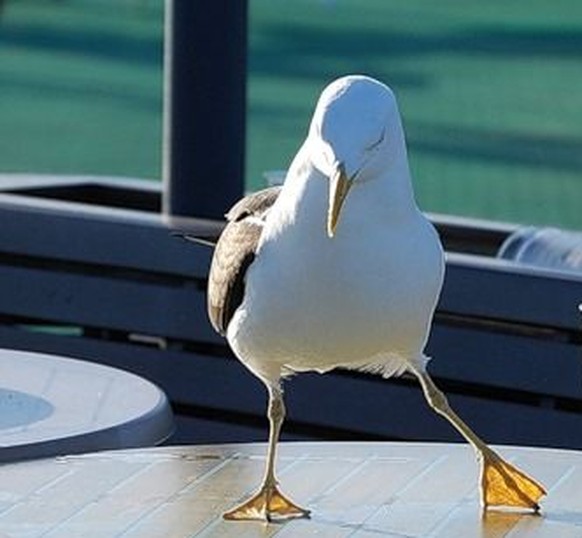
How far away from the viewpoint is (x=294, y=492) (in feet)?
10.6

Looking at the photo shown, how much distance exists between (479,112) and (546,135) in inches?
25.2

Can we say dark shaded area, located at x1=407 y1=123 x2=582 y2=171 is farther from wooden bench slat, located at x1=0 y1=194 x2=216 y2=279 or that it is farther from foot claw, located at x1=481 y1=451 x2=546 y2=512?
foot claw, located at x1=481 y1=451 x2=546 y2=512

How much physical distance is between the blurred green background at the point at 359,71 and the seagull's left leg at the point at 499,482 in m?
6.01

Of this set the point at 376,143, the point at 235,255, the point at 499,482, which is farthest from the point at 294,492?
the point at 376,143

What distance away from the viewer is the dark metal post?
5609 millimetres

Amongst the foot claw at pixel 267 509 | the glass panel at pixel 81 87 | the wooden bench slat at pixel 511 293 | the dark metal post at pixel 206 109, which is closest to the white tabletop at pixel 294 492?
the foot claw at pixel 267 509

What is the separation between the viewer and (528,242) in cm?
551

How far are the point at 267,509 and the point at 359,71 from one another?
10004 mm

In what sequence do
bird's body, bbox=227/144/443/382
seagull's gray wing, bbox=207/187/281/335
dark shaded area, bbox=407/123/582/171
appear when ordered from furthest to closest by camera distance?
dark shaded area, bbox=407/123/582/171 → seagull's gray wing, bbox=207/187/281/335 → bird's body, bbox=227/144/443/382

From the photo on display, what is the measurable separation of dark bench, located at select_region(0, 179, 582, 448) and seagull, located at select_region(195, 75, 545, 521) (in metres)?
2.09

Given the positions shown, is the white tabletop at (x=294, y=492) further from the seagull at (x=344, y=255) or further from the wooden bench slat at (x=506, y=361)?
the wooden bench slat at (x=506, y=361)

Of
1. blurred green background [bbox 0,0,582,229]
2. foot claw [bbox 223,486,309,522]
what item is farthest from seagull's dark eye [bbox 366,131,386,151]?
blurred green background [bbox 0,0,582,229]

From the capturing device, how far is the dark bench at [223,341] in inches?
198

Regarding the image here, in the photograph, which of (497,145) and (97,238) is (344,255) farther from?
(497,145)
